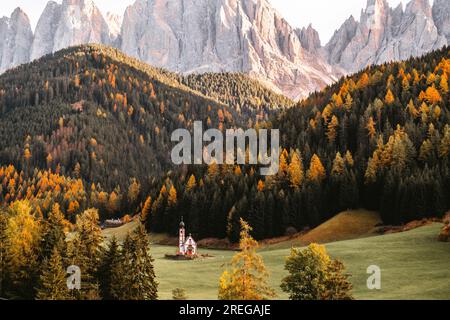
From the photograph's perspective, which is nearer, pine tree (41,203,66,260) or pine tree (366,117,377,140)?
pine tree (41,203,66,260)

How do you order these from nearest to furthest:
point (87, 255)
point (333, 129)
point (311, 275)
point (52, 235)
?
point (311, 275) → point (87, 255) → point (52, 235) → point (333, 129)

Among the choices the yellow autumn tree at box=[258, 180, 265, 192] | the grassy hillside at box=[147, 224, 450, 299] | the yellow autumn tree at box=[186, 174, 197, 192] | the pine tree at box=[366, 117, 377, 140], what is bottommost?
the grassy hillside at box=[147, 224, 450, 299]

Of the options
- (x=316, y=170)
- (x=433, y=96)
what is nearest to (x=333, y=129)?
(x=433, y=96)

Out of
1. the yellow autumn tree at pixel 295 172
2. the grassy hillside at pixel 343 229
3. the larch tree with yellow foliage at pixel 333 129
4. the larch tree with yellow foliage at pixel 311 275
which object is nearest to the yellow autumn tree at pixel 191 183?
the yellow autumn tree at pixel 295 172

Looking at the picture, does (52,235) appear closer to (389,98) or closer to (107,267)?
(107,267)

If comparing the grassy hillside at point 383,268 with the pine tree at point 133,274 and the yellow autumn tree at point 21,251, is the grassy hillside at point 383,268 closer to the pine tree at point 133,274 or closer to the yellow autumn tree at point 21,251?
the pine tree at point 133,274

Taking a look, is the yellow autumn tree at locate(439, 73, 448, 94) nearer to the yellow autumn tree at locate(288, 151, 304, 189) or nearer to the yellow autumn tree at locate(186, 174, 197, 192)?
the yellow autumn tree at locate(288, 151, 304, 189)

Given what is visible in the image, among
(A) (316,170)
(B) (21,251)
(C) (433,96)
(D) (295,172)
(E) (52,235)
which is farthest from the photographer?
(C) (433,96)

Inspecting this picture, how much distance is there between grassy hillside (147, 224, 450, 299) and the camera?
55.0m

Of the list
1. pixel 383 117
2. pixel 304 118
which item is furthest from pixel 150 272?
pixel 304 118

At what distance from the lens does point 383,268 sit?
66.7 m

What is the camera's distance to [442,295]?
5075 centimetres

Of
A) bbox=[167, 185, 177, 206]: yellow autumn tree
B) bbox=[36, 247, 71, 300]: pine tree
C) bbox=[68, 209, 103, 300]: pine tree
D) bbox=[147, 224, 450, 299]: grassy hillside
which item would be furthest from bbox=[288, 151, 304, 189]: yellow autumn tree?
bbox=[36, 247, 71, 300]: pine tree
